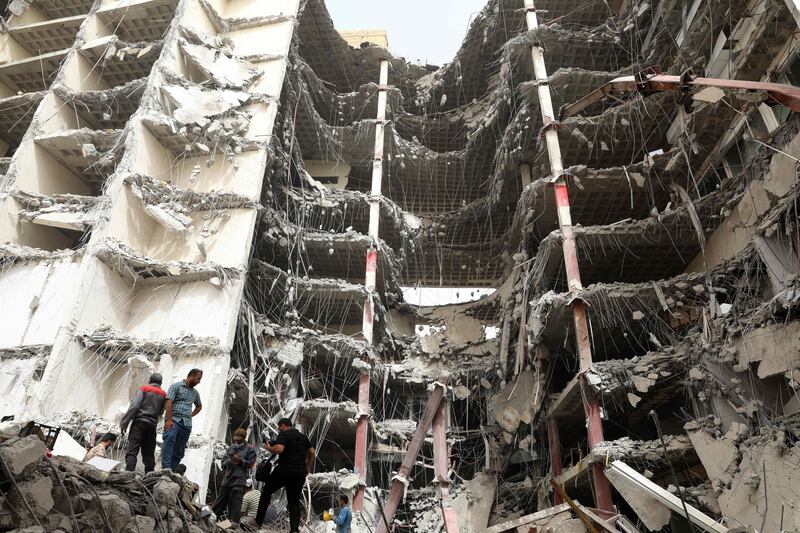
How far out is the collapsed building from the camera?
13.4 meters

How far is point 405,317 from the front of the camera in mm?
23562

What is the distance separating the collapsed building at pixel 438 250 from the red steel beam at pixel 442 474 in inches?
220

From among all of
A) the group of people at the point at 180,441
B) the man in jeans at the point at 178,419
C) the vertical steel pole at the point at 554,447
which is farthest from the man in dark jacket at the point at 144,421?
the vertical steel pole at the point at 554,447

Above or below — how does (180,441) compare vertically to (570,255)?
below

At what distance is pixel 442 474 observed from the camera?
5.63 metres

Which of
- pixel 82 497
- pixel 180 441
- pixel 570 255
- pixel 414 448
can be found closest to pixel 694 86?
pixel 570 255

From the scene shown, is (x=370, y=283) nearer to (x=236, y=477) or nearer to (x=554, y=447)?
(x=554, y=447)

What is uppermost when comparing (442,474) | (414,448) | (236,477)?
(414,448)

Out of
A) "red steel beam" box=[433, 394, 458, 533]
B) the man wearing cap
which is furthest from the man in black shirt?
"red steel beam" box=[433, 394, 458, 533]

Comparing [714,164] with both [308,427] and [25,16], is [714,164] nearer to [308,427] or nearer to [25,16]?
[308,427]

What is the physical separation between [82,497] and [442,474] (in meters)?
3.57

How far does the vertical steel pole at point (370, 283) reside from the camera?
17323mm

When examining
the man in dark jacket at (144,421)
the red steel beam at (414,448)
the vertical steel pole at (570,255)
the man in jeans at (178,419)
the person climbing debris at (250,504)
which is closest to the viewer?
the red steel beam at (414,448)

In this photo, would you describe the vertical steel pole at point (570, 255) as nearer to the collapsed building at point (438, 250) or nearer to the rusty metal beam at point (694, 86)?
the collapsed building at point (438, 250)
